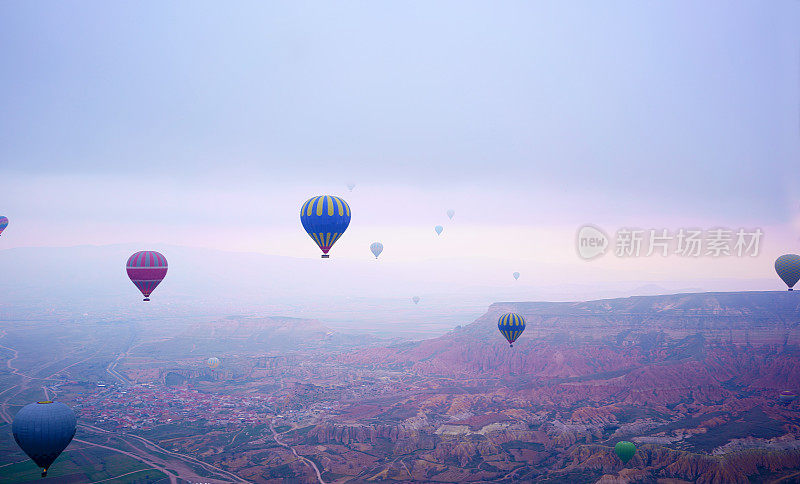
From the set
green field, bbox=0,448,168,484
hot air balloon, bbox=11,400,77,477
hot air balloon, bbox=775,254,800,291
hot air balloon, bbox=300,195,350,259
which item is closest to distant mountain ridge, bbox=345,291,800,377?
hot air balloon, bbox=775,254,800,291

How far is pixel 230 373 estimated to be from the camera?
473 ft

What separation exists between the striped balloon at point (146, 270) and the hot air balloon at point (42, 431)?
19974 mm

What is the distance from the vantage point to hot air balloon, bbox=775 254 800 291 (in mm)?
75787

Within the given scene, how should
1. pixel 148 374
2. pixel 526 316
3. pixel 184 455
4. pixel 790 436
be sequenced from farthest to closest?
pixel 526 316
pixel 148 374
pixel 184 455
pixel 790 436

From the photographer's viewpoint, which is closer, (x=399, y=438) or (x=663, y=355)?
(x=399, y=438)

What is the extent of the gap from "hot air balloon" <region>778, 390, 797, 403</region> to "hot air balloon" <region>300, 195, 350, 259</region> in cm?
8235

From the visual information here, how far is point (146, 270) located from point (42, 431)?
77.1ft

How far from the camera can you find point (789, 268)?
7625 centimetres

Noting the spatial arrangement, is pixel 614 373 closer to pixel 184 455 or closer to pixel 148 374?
pixel 184 455

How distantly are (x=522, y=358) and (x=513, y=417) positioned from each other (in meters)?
47.8

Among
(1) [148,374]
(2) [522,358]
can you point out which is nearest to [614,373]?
(2) [522,358]

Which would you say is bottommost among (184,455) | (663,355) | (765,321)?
(184,455)

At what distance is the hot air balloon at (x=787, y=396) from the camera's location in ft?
292

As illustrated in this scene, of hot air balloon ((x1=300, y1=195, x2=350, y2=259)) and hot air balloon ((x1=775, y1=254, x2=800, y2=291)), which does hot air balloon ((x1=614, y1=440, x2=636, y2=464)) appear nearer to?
hot air balloon ((x1=775, y1=254, x2=800, y2=291))
